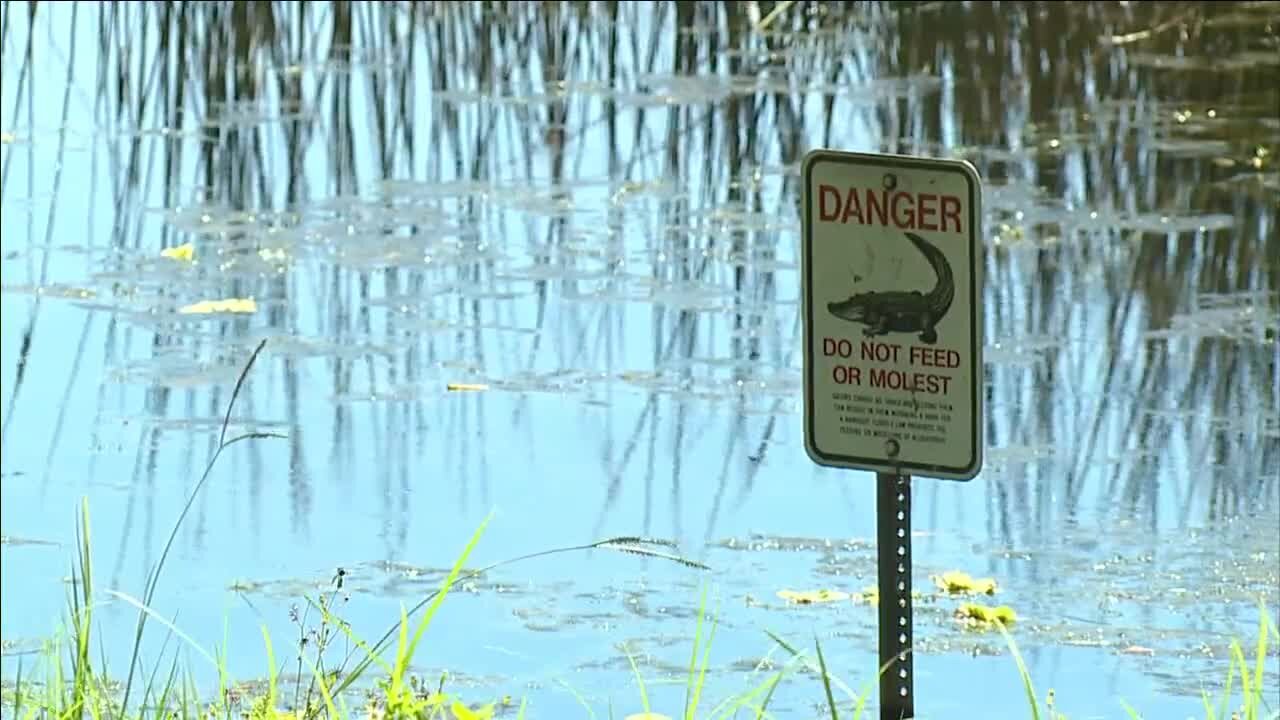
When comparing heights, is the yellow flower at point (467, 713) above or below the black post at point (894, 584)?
below

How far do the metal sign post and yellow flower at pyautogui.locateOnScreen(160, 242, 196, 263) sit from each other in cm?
369

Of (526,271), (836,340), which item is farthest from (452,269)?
(836,340)

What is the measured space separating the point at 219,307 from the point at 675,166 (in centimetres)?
166

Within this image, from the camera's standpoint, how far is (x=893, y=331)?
221 cm

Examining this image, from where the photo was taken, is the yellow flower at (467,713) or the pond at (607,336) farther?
the pond at (607,336)

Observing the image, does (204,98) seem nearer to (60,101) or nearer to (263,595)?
(60,101)

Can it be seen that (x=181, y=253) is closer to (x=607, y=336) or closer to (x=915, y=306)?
(x=607, y=336)

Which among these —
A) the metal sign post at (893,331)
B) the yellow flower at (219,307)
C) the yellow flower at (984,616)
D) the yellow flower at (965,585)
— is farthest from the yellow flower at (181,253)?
the metal sign post at (893,331)

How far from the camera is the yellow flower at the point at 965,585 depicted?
3.86m

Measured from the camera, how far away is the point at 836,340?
7.36 ft

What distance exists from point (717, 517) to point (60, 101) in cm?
363

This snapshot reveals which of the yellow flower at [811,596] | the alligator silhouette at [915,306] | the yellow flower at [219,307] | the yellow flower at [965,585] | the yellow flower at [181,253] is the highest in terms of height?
the alligator silhouette at [915,306]

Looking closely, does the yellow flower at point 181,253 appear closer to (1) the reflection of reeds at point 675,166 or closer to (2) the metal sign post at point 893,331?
(1) the reflection of reeds at point 675,166

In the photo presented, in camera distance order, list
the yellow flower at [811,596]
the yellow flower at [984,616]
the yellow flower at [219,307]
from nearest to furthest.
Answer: the yellow flower at [984,616]
the yellow flower at [811,596]
the yellow flower at [219,307]
